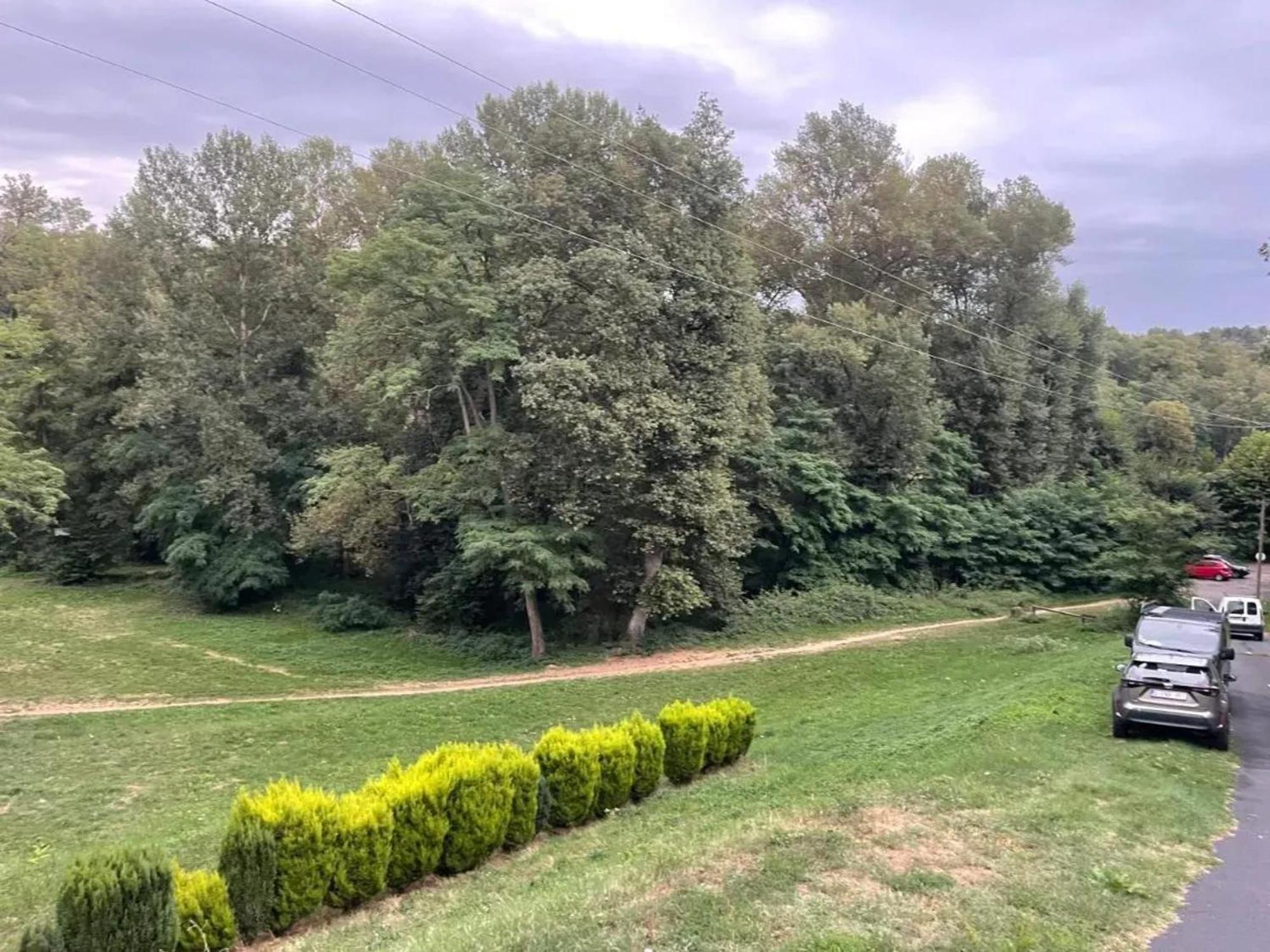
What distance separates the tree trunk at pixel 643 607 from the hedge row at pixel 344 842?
14090 mm

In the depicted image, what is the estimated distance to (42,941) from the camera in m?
4.80

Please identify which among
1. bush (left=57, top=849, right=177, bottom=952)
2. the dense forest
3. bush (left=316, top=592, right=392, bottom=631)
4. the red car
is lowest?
bush (left=316, top=592, right=392, bottom=631)

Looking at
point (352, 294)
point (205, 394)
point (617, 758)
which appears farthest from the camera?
point (205, 394)

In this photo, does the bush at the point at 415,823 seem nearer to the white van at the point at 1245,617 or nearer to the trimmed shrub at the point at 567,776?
the trimmed shrub at the point at 567,776

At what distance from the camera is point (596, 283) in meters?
21.3

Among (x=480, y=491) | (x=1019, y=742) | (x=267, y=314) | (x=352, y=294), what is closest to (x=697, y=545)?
(x=480, y=491)

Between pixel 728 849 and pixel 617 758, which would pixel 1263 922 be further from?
pixel 617 758

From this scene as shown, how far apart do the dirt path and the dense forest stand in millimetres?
1708

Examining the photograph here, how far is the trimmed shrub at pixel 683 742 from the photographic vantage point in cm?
937

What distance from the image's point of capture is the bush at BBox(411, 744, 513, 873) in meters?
6.87

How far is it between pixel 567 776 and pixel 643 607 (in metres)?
15.2

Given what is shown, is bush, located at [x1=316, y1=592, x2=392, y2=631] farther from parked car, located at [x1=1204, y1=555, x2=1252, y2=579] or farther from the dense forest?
parked car, located at [x1=1204, y1=555, x2=1252, y2=579]

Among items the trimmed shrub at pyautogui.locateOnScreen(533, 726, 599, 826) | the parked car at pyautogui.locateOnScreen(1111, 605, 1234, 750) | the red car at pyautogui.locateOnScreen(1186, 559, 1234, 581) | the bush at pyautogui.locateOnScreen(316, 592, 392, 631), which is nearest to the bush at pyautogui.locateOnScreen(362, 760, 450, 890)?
the trimmed shrub at pyautogui.locateOnScreen(533, 726, 599, 826)

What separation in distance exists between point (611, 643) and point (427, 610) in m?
6.48
